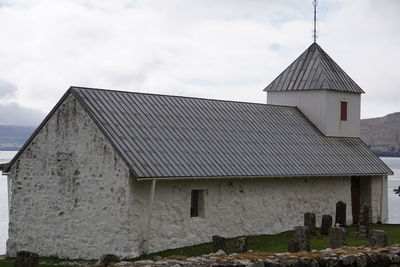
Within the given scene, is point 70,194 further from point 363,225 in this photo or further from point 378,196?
point 378,196

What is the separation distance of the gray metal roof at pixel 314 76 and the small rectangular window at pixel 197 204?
10429mm

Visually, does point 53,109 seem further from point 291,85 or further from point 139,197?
point 291,85

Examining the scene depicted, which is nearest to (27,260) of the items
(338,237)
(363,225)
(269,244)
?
(338,237)

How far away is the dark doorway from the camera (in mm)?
31562

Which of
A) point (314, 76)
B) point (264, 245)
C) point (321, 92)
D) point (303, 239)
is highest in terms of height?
point (314, 76)

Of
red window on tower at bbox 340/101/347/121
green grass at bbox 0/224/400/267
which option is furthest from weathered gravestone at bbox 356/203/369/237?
red window on tower at bbox 340/101/347/121

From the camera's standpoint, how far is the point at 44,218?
80.4 ft

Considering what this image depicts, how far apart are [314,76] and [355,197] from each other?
5.63 meters

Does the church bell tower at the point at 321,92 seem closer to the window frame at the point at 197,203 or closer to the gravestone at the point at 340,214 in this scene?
the gravestone at the point at 340,214

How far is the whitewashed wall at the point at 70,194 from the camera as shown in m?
22.7

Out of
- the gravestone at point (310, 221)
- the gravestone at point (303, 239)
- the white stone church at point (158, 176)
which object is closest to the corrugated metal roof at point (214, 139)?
the white stone church at point (158, 176)

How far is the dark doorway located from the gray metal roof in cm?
412

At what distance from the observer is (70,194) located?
23812mm

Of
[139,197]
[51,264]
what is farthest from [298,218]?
[51,264]
